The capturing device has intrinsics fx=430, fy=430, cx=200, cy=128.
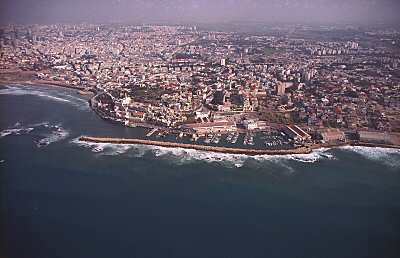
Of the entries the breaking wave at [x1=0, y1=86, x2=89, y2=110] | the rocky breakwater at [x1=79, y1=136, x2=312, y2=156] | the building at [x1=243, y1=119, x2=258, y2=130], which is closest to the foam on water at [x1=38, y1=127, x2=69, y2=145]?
the rocky breakwater at [x1=79, y1=136, x2=312, y2=156]

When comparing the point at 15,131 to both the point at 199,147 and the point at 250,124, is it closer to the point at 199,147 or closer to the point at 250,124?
the point at 199,147

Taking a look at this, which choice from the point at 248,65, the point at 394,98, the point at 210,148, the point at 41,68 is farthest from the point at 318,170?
the point at 41,68

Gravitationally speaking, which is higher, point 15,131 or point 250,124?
point 250,124

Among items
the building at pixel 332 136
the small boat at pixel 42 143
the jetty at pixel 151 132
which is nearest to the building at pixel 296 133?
the building at pixel 332 136

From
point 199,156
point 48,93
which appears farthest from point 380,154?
point 48,93

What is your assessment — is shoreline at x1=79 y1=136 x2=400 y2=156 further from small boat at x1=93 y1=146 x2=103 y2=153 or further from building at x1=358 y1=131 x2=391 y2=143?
small boat at x1=93 y1=146 x2=103 y2=153

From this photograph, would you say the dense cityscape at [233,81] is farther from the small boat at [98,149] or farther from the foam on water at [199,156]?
the small boat at [98,149]

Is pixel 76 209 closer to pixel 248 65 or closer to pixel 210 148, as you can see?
pixel 210 148
